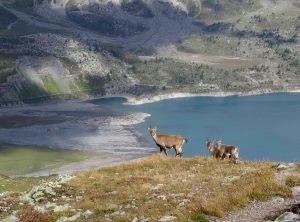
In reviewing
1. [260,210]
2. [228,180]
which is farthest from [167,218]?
[228,180]

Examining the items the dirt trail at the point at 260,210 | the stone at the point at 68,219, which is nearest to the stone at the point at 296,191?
the dirt trail at the point at 260,210

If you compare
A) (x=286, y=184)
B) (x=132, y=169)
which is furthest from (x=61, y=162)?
(x=286, y=184)

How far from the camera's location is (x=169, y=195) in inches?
1024

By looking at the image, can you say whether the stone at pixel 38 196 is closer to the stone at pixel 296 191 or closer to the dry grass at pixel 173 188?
the dry grass at pixel 173 188

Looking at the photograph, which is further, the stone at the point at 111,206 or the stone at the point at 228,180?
the stone at the point at 228,180

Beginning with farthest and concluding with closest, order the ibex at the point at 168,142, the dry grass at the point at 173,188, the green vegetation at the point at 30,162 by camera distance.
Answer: the green vegetation at the point at 30,162 → the ibex at the point at 168,142 → the dry grass at the point at 173,188

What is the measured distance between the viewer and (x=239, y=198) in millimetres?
23062

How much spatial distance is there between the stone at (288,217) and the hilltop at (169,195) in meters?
0.77

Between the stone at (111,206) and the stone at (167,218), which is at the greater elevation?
the stone at (167,218)

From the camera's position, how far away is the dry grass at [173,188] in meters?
22.9

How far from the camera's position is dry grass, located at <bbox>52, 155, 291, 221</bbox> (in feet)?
75.1

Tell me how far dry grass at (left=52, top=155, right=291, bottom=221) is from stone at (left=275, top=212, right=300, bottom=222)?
2959 mm

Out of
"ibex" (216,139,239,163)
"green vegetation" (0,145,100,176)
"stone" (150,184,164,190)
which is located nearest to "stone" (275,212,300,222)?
"stone" (150,184,164,190)

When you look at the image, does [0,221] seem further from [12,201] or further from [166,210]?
[166,210]
